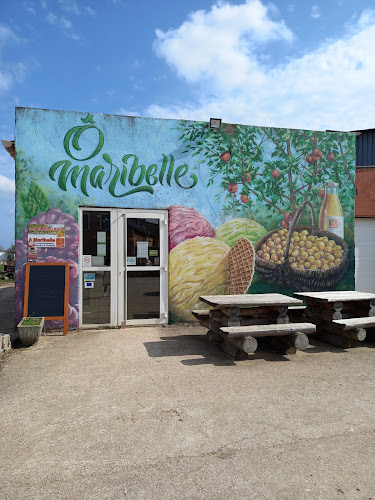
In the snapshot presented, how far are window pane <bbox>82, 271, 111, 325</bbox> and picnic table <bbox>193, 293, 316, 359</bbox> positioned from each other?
214cm

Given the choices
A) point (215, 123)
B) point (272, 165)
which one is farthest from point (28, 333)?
point (272, 165)

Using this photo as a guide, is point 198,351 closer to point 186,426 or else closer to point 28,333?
point 186,426

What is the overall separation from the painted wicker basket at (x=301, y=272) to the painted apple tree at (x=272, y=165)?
467 millimetres

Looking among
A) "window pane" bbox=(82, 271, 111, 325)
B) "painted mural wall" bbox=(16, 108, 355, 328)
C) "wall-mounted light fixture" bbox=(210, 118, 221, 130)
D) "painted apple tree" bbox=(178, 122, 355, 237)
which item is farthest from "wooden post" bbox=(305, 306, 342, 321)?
"wall-mounted light fixture" bbox=(210, 118, 221, 130)

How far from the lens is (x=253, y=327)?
5.18 metres

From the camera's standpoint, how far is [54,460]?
2709 millimetres

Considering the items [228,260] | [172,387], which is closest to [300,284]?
[228,260]

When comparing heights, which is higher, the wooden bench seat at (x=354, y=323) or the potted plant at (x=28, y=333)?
the wooden bench seat at (x=354, y=323)

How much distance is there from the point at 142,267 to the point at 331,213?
14.8ft

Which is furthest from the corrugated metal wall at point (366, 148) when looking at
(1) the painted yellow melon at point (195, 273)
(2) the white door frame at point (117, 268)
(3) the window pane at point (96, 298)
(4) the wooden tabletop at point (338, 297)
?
(3) the window pane at point (96, 298)

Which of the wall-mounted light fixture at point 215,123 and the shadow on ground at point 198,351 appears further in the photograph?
the wall-mounted light fixture at point 215,123

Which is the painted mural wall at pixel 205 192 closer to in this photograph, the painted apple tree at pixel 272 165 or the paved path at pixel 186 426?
the painted apple tree at pixel 272 165

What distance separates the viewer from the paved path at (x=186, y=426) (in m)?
2.43

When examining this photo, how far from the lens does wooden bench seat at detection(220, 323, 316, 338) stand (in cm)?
495
